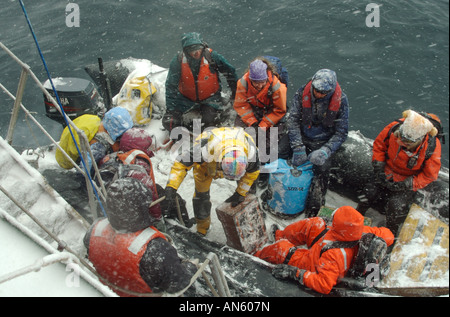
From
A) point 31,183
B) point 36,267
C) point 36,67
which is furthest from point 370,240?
point 36,67

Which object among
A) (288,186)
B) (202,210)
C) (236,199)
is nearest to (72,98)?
(202,210)

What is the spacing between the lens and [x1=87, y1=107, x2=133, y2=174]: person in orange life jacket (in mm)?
3631

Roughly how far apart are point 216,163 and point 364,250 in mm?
1515

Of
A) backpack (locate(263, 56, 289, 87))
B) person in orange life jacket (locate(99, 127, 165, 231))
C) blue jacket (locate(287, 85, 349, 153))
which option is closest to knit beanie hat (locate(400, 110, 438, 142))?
blue jacket (locate(287, 85, 349, 153))

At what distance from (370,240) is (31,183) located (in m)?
2.86

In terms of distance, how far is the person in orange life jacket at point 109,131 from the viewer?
363 centimetres

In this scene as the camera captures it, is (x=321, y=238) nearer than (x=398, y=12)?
Yes

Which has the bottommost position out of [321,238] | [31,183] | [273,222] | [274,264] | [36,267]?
[273,222]

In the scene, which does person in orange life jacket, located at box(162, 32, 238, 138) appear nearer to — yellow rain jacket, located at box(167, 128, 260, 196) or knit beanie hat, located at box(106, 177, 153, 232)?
yellow rain jacket, located at box(167, 128, 260, 196)

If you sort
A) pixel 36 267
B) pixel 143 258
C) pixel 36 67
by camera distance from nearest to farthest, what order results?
pixel 36 267 → pixel 143 258 → pixel 36 67

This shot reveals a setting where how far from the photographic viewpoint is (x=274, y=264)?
343cm

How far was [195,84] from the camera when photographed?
492 cm

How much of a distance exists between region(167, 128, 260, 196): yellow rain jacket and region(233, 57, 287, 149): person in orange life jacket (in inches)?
40.6

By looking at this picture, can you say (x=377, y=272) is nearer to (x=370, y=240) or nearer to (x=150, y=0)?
(x=370, y=240)
